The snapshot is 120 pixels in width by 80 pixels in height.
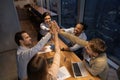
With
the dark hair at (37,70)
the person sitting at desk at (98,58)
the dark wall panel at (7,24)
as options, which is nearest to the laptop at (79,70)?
the person sitting at desk at (98,58)

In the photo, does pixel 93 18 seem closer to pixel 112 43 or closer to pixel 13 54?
pixel 112 43

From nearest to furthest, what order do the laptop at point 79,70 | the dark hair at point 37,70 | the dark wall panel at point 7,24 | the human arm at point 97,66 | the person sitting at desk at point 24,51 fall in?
the dark hair at point 37,70 → the human arm at point 97,66 → the laptop at point 79,70 → the person sitting at desk at point 24,51 → the dark wall panel at point 7,24

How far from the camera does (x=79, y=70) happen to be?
1761 millimetres

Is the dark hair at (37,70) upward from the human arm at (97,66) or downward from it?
upward

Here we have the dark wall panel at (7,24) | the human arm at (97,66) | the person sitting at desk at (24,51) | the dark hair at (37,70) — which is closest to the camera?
the dark hair at (37,70)

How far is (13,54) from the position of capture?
404 centimetres

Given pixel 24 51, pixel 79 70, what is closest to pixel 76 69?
pixel 79 70

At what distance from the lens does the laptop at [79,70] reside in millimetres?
1683

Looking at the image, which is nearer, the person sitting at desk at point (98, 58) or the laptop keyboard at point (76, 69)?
the person sitting at desk at point (98, 58)

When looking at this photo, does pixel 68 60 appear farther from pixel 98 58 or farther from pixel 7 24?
pixel 7 24

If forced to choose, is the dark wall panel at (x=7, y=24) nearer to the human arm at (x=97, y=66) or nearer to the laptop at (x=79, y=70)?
the laptop at (x=79, y=70)

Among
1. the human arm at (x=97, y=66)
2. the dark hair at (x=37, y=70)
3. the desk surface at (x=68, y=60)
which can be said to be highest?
the dark hair at (x=37, y=70)

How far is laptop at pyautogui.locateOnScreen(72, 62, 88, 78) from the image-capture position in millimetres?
1683

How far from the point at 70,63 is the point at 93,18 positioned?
1702 mm
